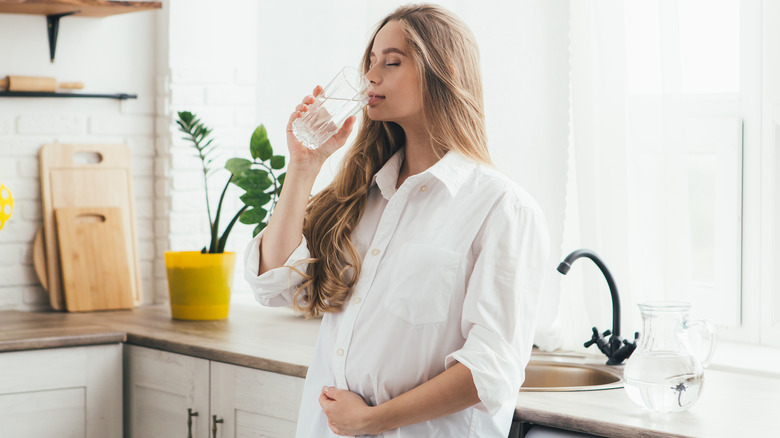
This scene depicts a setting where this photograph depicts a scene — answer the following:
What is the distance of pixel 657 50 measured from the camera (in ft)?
7.12

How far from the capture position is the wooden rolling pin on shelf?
294 cm

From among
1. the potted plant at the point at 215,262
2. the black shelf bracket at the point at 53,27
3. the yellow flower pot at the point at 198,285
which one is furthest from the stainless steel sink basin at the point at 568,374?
the black shelf bracket at the point at 53,27

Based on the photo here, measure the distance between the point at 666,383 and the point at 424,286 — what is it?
1.66ft

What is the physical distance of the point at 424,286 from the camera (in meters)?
1.49

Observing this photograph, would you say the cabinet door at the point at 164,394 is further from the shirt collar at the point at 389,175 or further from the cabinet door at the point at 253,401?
the shirt collar at the point at 389,175

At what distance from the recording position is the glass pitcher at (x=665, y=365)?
163cm

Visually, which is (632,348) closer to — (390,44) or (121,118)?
(390,44)

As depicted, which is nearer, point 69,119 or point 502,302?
point 502,302

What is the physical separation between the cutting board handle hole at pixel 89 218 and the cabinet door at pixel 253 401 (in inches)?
39.5

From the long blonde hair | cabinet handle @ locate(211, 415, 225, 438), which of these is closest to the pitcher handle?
the long blonde hair

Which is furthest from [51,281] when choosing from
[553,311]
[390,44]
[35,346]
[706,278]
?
[706,278]

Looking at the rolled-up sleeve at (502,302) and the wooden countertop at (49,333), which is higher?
the rolled-up sleeve at (502,302)

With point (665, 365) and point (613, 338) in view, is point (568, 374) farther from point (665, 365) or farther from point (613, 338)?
point (665, 365)

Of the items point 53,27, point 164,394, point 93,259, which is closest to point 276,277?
point 164,394
